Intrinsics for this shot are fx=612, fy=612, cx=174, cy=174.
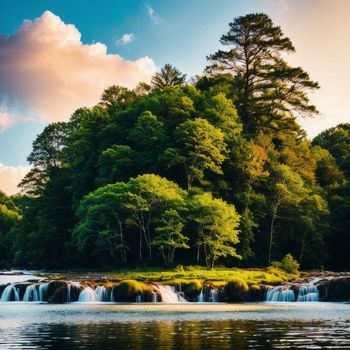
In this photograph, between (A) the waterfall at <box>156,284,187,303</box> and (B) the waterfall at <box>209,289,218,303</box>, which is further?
(B) the waterfall at <box>209,289,218,303</box>

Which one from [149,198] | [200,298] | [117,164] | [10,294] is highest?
[117,164]

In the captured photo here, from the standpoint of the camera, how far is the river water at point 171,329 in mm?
22547

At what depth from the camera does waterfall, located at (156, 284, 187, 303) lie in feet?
171

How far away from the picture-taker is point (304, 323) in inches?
1257

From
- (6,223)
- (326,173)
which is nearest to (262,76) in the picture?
(326,173)

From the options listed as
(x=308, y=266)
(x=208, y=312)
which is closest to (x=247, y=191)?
(x=308, y=266)

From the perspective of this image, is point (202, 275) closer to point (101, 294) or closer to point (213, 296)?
point (213, 296)

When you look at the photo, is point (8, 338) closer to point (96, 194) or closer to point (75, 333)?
point (75, 333)

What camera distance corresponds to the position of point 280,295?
54344 mm

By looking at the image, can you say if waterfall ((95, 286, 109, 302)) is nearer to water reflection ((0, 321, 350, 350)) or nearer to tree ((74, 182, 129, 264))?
tree ((74, 182, 129, 264))

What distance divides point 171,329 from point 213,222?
41.1m

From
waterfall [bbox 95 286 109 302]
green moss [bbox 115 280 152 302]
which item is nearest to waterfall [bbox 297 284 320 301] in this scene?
green moss [bbox 115 280 152 302]

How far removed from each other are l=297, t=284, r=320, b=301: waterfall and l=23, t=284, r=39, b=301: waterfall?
75.5 ft

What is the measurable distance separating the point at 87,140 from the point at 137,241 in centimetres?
2492
